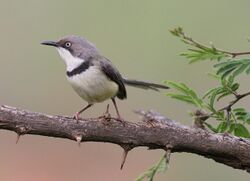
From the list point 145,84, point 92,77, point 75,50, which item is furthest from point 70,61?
point 145,84

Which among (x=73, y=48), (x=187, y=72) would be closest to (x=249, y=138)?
(x=73, y=48)

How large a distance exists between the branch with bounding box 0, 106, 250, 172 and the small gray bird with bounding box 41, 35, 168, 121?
0.90m

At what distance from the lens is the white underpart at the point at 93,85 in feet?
16.2

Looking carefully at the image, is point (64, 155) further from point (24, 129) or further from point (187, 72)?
point (24, 129)

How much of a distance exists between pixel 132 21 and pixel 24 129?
9621 millimetres

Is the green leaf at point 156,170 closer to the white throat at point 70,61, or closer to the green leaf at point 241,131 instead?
the green leaf at point 241,131

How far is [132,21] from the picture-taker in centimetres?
1323

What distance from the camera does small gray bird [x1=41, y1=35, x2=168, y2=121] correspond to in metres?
4.96

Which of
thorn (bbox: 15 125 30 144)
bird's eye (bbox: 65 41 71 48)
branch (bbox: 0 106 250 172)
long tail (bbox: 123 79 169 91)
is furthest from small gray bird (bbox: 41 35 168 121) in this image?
thorn (bbox: 15 125 30 144)

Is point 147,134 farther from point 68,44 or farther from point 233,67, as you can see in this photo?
point 68,44

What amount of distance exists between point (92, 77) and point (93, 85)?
7 cm

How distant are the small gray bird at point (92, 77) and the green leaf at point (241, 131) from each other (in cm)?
94

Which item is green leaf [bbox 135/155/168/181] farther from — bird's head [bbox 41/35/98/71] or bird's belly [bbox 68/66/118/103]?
bird's head [bbox 41/35/98/71]

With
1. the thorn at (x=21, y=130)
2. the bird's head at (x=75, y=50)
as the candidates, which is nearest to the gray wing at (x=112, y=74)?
the bird's head at (x=75, y=50)
